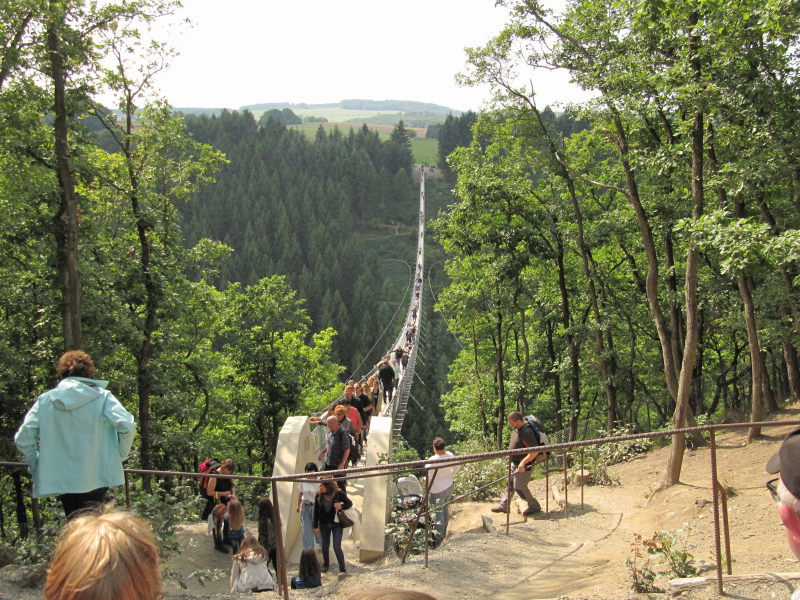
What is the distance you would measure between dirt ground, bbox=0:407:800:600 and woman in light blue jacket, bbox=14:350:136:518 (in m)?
1.33

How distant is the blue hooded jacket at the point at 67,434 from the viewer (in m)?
3.98

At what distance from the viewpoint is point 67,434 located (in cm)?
400

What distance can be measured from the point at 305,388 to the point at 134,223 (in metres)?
11.5

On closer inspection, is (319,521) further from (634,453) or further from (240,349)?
(240,349)

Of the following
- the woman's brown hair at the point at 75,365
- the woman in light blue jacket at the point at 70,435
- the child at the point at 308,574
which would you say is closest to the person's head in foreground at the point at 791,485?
the woman in light blue jacket at the point at 70,435

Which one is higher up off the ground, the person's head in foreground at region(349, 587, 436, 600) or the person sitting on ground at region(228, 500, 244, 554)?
the person's head in foreground at region(349, 587, 436, 600)

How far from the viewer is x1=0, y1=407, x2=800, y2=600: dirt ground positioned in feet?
15.8

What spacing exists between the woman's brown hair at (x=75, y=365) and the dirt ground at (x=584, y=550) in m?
1.75

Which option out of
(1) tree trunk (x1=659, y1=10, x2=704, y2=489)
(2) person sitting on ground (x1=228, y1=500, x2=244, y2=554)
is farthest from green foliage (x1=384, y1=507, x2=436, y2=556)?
(1) tree trunk (x1=659, y1=10, x2=704, y2=489)

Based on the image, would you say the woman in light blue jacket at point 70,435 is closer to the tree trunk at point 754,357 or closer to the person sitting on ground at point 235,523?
the person sitting on ground at point 235,523

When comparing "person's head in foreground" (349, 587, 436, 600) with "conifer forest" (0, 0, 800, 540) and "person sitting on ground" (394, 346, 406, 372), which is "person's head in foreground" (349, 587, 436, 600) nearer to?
"conifer forest" (0, 0, 800, 540)

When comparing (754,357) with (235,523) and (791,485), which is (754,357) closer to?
(235,523)

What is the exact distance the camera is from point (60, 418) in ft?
13.1

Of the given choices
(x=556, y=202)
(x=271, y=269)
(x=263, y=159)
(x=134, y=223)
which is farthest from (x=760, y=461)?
(x=263, y=159)
